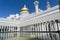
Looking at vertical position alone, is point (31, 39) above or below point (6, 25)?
below

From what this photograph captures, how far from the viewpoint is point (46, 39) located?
8.23 m

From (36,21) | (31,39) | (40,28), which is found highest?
(36,21)

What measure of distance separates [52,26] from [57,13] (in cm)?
166


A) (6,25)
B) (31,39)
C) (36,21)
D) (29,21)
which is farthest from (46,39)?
(6,25)

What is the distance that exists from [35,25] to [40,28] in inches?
42.4

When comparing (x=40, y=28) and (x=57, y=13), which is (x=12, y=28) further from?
(x=57, y=13)

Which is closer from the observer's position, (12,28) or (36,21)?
(36,21)

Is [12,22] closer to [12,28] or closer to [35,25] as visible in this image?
[12,28]

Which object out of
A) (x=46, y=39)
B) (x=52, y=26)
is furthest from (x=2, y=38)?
(x=52, y=26)

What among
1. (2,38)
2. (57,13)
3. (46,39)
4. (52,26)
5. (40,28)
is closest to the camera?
(46,39)

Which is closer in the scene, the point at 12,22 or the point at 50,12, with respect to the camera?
the point at 50,12

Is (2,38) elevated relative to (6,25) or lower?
lower

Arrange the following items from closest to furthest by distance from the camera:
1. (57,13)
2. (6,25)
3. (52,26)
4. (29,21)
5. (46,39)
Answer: (46,39) → (57,13) → (52,26) → (29,21) → (6,25)

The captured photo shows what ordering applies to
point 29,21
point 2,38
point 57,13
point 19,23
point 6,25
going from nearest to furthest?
1. point 2,38
2. point 57,13
3. point 29,21
4. point 6,25
5. point 19,23
